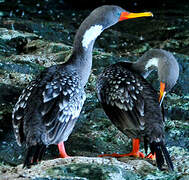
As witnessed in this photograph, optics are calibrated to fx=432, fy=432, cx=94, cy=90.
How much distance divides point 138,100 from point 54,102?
0.90m

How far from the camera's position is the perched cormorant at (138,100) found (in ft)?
13.8

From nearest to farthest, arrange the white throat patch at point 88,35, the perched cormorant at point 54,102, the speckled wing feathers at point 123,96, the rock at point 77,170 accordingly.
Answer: the rock at point 77,170 → the perched cormorant at point 54,102 → the speckled wing feathers at point 123,96 → the white throat patch at point 88,35

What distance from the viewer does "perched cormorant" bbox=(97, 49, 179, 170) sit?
4211 mm

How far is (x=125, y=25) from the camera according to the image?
1010 cm

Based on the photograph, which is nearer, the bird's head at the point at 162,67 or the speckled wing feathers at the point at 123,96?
the speckled wing feathers at the point at 123,96

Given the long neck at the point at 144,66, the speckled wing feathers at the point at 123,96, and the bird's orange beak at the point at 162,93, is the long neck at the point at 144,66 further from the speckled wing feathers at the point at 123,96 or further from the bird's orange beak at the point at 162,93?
the bird's orange beak at the point at 162,93

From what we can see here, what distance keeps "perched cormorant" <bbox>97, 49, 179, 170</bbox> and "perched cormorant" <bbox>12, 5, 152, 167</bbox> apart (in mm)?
342

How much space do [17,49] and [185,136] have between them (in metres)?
3.61

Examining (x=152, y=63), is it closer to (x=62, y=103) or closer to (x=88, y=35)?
(x=88, y=35)

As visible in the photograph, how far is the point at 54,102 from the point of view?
421 cm

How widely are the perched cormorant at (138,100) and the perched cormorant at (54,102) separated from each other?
1.12 ft

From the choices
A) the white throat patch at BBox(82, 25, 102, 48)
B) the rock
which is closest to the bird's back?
the white throat patch at BBox(82, 25, 102, 48)

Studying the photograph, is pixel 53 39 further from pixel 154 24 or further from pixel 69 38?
pixel 154 24

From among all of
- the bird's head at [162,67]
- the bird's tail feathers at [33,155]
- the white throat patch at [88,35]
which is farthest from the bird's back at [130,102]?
the bird's tail feathers at [33,155]
